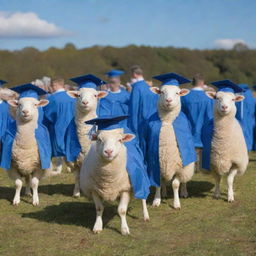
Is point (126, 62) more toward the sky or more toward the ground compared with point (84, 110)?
more toward the ground

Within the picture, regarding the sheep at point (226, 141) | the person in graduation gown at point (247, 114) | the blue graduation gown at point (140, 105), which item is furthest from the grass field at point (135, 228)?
the person in graduation gown at point (247, 114)

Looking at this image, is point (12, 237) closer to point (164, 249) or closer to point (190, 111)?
point (164, 249)

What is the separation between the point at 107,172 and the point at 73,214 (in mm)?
1762

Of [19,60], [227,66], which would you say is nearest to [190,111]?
[19,60]

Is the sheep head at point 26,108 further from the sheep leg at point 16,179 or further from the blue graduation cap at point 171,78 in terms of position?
the blue graduation cap at point 171,78

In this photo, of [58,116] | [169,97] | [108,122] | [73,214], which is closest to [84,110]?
[169,97]

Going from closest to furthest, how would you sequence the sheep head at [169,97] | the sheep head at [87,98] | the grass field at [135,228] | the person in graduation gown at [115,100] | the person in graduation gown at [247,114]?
the grass field at [135,228] < the sheep head at [169,97] < the sheep head at [87,98] < the person in graduation gown at [115,100] < the person in graduation gown at [247,114]

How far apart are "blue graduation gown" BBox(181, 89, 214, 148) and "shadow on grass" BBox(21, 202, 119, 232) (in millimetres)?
3277

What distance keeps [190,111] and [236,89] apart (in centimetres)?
243

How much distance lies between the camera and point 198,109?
11.1 meters

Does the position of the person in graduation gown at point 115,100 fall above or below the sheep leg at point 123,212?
above

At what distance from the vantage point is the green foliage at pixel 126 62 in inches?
999

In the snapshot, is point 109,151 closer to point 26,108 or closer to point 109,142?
point 109,142

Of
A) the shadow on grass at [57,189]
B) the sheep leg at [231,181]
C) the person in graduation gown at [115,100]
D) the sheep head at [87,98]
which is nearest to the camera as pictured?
the sheep head at [87,98]
